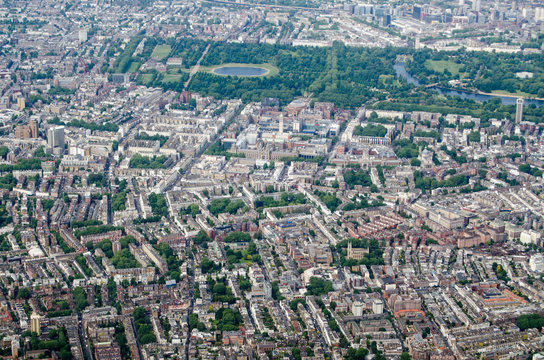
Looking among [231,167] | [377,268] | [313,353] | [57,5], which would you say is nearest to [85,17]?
[57,5]

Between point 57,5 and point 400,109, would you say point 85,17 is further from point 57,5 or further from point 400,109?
point 400,109

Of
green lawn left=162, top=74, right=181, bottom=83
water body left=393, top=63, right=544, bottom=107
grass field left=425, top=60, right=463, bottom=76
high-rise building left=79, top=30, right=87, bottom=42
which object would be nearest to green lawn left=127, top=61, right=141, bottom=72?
green lawn left=162, top=74, right=181, bottom=83

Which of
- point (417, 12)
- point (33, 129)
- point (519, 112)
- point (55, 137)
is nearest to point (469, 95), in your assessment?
point (519, 112)

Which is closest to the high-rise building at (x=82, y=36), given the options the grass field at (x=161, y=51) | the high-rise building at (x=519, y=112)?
the grass field at (x=161, y=51)

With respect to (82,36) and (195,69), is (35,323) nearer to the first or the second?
(195,69)

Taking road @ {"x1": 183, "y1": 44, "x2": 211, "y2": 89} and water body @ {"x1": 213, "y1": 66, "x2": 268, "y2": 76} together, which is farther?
water body @ {"x1": 213, "y1": 66, "x2": 268, "y2": 76}

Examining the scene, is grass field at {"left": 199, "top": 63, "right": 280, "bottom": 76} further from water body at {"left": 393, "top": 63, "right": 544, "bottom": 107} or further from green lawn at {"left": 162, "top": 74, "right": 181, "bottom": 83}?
water body at {"left": 393, "top": 63, "right": 544, "bottom": 107}
